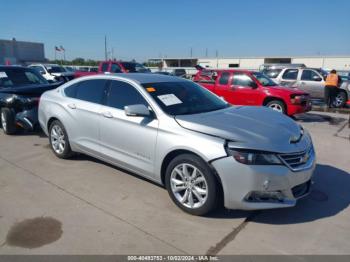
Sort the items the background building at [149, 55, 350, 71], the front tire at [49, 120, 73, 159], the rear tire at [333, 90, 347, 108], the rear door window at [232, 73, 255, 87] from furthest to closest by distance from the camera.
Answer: the background building at [149, 55, 350, 71] → the rear tire at [333, 90, 347, 108] → the rear door window at [232, 73, 255, 87] → the front tire at [49, 120, 73, 159]

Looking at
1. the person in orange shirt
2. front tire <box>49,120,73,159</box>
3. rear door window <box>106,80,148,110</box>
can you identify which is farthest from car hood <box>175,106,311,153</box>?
the person in orange shirt

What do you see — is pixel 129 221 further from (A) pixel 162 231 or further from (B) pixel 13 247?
(B) pixel 13 247

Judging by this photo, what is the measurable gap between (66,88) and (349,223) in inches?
189

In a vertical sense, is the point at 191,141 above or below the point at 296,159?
above

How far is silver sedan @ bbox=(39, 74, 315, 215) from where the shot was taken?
334cm

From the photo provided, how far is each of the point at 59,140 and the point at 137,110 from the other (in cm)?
233

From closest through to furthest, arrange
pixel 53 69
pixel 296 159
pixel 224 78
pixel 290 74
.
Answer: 1. pixel 296 159
2. pixel 224 78
3. pixel 290 74
4. pixel 53 69

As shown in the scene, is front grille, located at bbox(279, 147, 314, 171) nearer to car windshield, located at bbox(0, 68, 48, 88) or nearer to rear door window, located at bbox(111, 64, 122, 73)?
car windshield, located at bbox(0, 68, 48, 88)

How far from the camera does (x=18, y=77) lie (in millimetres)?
8211

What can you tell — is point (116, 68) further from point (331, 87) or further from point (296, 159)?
point (296, 159)

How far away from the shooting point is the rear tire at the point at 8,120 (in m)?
7.18

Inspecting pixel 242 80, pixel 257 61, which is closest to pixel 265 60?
pixel 257 61

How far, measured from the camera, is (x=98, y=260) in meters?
2.89

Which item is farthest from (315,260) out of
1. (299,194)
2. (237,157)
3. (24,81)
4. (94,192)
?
(24,81)
